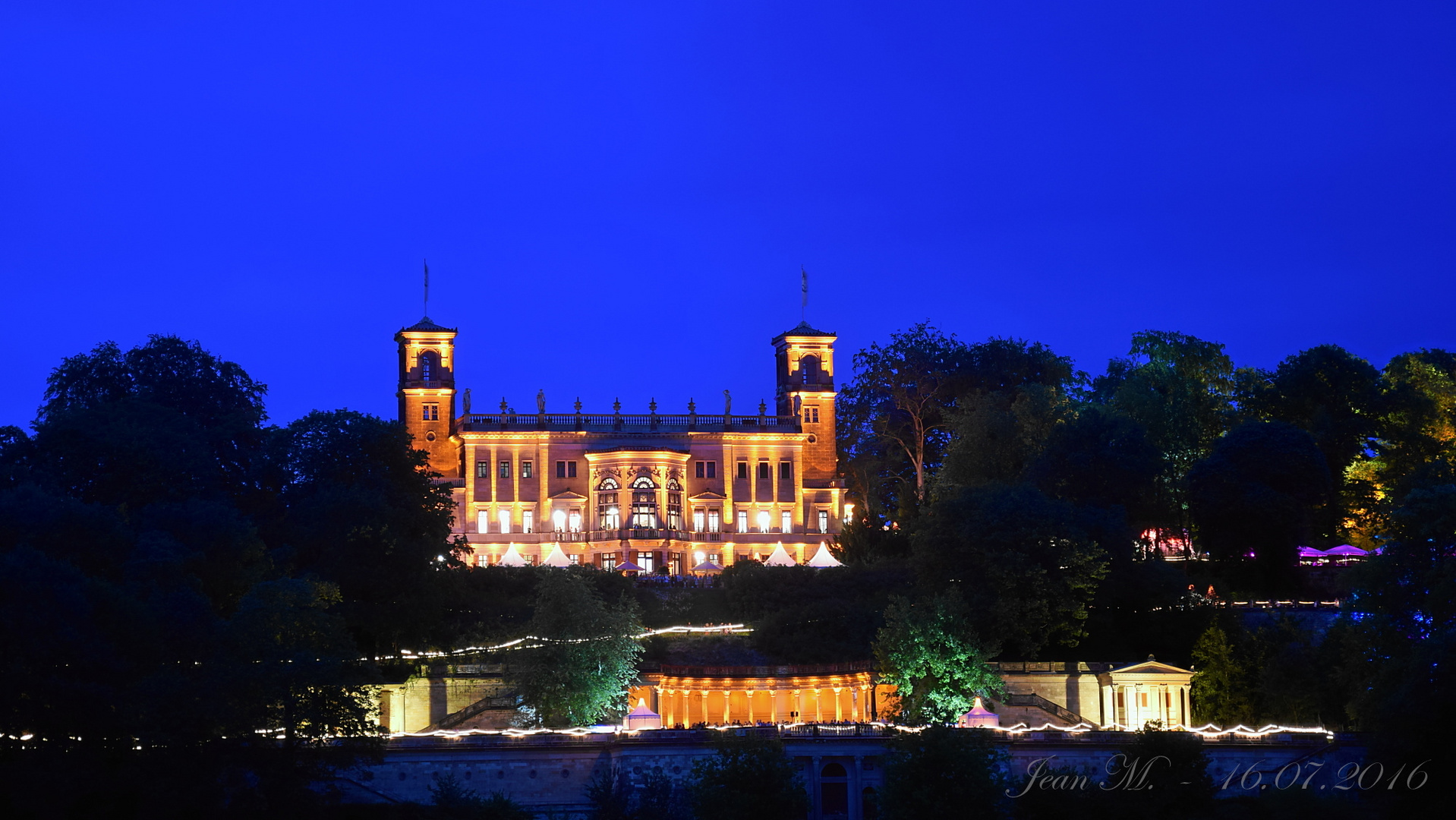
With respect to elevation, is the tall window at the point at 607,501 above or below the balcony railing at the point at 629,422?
below

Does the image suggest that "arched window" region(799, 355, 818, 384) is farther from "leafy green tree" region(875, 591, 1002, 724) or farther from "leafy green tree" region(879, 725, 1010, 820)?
"leafy green tree" region(879, 725, 1010, 820)

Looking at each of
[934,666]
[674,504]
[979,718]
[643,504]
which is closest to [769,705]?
[934,666]

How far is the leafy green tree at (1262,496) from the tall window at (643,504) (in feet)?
84.0

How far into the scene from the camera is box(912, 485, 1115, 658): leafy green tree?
56.6 m

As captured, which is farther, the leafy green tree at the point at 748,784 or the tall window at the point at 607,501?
the tall window at the point at 607,501

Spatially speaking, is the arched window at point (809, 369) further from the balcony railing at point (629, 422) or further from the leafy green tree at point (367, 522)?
the leafy green tree at point (367, 522)

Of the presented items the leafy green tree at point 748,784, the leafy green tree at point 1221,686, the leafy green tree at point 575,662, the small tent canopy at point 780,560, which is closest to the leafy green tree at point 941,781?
the leafy green tree at point 748,784

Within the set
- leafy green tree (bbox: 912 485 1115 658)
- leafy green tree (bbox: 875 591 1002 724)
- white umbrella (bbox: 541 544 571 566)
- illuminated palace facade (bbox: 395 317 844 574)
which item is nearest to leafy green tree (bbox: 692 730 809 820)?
leafy green tree (bbox: 875 591 1002 724)

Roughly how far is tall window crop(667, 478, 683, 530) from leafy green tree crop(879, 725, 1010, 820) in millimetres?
36091

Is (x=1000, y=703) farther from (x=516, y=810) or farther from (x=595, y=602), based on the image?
(x=516, y=810)

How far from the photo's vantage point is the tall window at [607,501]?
267ft

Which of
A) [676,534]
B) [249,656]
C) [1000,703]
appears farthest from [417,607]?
[676,534]

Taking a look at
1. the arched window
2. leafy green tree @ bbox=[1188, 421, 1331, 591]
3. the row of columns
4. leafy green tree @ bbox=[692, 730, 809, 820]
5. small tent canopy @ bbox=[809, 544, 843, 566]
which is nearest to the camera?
leafy green tree @ bbox=[692, 730, 809, 820]

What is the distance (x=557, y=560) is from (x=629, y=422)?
51.7 feet
